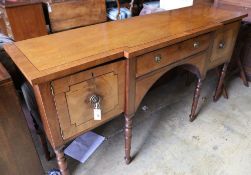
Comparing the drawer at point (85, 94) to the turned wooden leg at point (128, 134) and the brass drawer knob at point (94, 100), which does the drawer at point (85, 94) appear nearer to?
the brass drawer knob at point (94, 100)

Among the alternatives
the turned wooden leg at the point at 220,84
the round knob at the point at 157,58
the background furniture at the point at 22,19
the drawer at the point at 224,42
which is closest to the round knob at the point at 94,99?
the round knob at the point at 157,58

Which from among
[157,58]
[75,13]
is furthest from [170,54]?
[75,13]

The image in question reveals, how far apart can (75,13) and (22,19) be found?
21.4 inches

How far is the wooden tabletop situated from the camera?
2.92ft

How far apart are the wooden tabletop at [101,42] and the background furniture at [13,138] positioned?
127 mm

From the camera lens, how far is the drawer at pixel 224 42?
153 cm

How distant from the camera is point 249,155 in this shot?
5.00ft

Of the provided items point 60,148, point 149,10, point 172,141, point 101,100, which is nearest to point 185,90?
point 172,141

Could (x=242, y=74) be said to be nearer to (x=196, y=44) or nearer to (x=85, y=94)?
(x=196, y=44)

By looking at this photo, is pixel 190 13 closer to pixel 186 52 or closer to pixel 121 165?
pixel 186 52

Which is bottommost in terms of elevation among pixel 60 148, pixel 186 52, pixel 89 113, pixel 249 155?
pixel 249 155

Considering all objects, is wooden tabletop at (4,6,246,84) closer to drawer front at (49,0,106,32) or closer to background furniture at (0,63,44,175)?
background furniture at (0,63,44,175)

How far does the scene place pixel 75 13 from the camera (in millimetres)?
2408

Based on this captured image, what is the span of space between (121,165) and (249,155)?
0.88 metres
